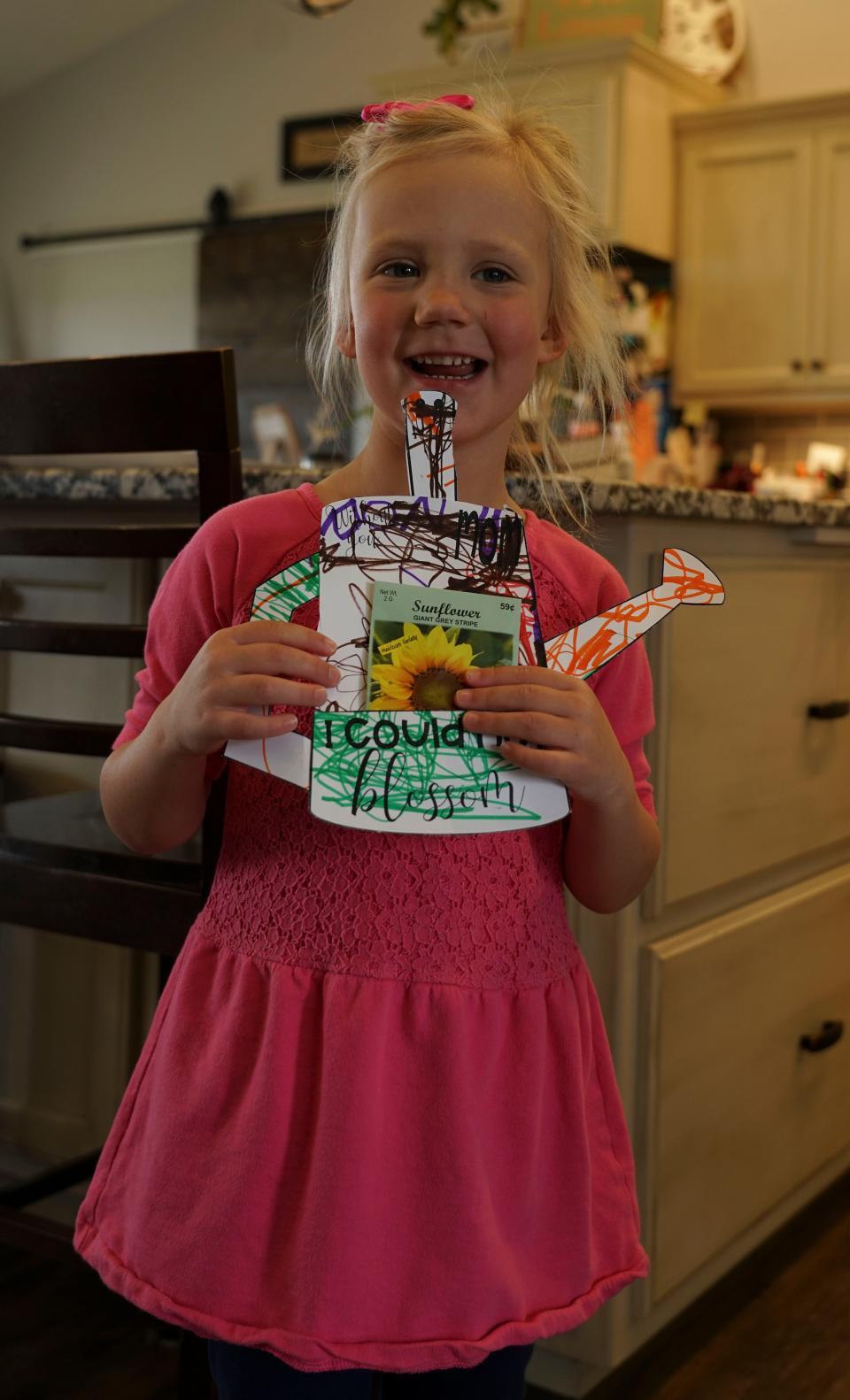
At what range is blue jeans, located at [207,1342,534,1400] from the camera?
80 cm

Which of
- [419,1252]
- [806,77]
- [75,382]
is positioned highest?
[806,77]

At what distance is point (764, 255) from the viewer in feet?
12.4

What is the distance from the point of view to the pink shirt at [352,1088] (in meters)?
0.75

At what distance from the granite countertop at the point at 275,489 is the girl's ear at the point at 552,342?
0.26 metres

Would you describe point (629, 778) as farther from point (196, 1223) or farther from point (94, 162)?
point (94, 162)

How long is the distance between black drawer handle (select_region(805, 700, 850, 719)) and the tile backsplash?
2475 mm

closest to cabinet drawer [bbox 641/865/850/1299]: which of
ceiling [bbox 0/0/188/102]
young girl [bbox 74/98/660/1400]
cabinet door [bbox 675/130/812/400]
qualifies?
young girl [bbox 74/98/660/1400]

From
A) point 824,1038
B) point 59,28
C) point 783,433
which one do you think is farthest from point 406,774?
point 59,28

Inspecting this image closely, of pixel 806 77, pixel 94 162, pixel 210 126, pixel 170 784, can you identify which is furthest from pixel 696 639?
pixel 94 162

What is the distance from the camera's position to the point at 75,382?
40.3 inches

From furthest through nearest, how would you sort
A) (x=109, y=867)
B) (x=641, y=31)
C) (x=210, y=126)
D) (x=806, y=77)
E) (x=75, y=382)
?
(x=210, y=126), (x=806, y=77), (x=641, y=31), (x=109, y=867), (x=75, y=382)

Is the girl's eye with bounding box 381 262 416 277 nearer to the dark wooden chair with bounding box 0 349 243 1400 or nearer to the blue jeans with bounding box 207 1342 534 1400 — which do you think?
the dark wooden chair with bounding box 0 349 243 1400

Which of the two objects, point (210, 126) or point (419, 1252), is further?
point (210, 126)

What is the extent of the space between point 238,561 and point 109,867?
1.39ft
